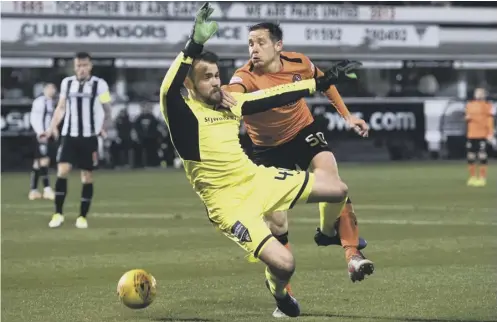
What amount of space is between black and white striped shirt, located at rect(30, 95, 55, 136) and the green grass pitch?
58.0 inches

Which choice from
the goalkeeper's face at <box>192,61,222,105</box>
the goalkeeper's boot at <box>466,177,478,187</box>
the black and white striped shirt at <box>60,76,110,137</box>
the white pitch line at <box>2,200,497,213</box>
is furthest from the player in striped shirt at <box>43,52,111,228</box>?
the goalkeeper's boot at <box>466,177,478,187</box>

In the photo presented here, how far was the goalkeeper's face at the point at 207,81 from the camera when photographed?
22.9 ft

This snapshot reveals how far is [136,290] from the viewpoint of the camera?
747cm

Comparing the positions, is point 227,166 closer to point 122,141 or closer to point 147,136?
point 147,136

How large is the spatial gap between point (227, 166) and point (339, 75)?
1.07m

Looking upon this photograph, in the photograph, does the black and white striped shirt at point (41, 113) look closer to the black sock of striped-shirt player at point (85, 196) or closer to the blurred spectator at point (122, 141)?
the black sock of striped-shirt player at point (85, 196)

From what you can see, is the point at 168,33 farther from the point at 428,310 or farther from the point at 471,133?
the point at 428,310

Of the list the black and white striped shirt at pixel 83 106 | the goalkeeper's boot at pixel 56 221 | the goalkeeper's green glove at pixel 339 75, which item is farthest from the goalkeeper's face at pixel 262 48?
the goalkeeper's boot at pixel 56 221

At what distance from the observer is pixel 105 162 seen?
2914cm

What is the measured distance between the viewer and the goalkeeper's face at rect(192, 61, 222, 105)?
22.9 feet

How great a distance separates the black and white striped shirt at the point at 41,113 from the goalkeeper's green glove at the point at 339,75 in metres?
12.1

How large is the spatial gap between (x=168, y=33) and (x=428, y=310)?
2577cm

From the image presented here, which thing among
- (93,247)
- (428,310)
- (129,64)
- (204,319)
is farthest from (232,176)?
(129,64)

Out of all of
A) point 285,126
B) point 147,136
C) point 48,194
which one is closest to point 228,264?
point 285,126
